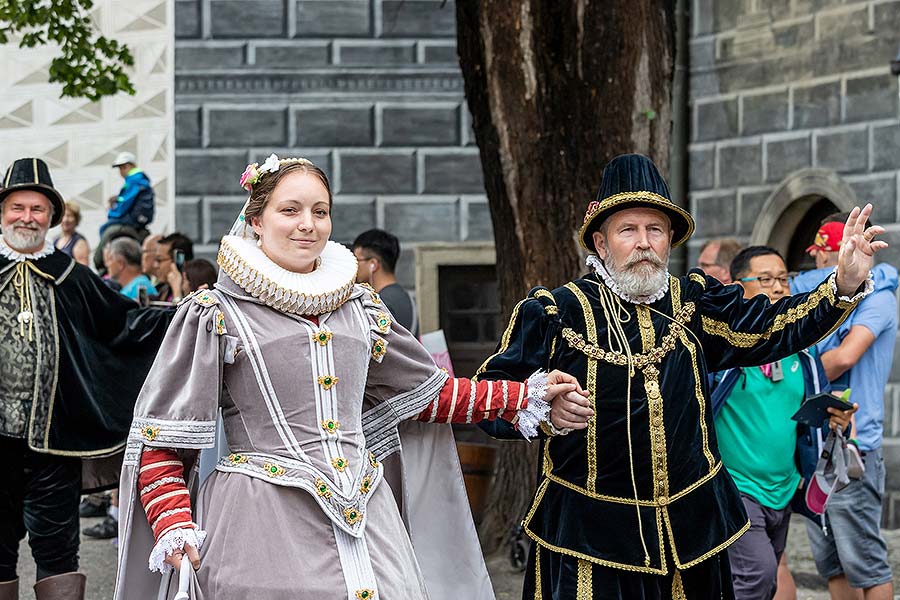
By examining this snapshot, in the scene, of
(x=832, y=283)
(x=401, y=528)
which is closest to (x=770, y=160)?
(x=832, y=283)

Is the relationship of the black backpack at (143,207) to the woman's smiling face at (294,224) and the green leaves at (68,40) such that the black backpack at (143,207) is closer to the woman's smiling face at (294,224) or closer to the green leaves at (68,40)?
the green leaves at (68,40)

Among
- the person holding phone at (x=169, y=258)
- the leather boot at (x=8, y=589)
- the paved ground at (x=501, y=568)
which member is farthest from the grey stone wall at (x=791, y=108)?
the leather boot at (x=8, y=589)

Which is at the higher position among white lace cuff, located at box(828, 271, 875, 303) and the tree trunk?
the tree trunk

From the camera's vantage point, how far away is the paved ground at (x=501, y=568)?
7496 mm

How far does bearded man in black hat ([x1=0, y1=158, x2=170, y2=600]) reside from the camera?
611cm

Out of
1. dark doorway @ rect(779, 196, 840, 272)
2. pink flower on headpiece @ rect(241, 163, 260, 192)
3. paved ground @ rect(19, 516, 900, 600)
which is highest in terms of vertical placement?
dark doorway @ rect(779, 196, 840, 272)

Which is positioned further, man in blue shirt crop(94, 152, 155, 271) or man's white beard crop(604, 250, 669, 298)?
man in blue shirt crop(94, 152, 155, 271)

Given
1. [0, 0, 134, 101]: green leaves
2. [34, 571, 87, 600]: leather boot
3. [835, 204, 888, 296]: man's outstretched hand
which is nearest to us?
[835, 204, 888, 296]: man's outstretched hand

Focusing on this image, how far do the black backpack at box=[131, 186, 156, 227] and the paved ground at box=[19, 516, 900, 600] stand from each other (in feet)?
9.22

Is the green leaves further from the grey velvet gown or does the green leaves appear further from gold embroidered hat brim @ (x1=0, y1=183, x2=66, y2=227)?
the grey velvet gown

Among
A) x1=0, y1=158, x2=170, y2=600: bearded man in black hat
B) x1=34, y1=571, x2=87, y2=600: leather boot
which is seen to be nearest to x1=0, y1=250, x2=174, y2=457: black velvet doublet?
x1=0, y1=158, x2=170, y2=600: bearded man in black hat

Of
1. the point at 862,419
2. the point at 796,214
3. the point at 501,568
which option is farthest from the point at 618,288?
the point at 796,214

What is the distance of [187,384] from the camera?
3.94m

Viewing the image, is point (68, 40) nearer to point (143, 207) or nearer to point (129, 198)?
point (129, 198)
